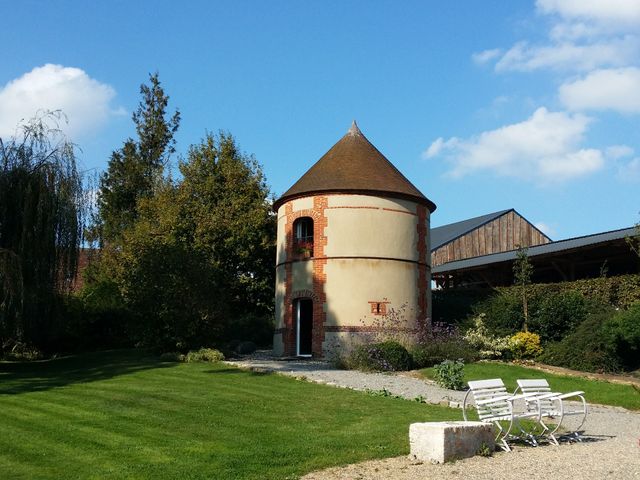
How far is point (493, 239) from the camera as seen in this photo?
134 feet

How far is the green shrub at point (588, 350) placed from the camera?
64.0 ft

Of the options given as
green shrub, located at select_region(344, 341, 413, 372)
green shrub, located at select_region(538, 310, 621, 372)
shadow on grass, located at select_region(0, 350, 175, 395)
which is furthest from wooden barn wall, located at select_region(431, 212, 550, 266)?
shadow on grass, located at select_region(0, 350, 175, 395)

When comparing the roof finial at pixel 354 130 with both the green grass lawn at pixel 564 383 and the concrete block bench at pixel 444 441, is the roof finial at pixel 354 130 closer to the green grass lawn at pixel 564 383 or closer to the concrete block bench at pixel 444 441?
the green grass lawn at pixel 564 383

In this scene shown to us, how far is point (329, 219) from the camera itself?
936 inches

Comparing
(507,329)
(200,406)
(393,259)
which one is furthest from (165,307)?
(507,329)

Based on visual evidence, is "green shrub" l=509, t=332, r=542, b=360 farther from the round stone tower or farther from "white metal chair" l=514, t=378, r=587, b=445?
"white metal chair" l=514, t=378, r=587, b=445

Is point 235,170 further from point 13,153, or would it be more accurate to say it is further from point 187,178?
point 13,153

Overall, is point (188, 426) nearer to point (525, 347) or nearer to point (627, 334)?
point (627, 334)

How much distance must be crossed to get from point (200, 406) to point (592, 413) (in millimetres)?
7523

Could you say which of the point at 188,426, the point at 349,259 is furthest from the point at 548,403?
the point at 349,259

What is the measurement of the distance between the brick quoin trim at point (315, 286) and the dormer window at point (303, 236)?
0.20 metres

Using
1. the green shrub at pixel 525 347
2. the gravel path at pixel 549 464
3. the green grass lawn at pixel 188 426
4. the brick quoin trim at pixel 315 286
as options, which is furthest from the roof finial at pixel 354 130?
the gravel path at pixel 549 464

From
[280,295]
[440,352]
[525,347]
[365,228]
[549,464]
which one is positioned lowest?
[549,464]

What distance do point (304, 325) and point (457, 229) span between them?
20217 mm
